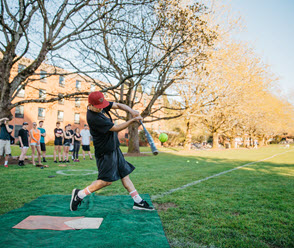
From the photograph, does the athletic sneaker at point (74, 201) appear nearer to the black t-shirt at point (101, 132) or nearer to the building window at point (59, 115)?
the black t-shirt at point (101, 132)

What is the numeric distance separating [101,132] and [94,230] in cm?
160

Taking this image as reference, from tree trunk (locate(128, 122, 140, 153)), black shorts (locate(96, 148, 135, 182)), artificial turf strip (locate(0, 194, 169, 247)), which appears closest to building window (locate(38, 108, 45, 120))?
tree trunk (locate(128, 122, 140, 153))

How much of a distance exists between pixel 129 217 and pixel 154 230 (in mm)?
757

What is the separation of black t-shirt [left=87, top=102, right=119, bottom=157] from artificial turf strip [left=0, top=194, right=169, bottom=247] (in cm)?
119

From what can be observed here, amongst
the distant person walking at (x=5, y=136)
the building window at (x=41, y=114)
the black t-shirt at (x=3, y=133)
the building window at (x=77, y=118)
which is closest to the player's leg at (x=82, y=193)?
the distant person walking at (x=5, y=136)

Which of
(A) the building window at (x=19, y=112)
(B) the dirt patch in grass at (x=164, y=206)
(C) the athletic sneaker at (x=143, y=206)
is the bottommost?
(B) the dirt patch in grass at (x=164, y=206)

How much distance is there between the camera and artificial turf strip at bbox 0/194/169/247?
9.68ft

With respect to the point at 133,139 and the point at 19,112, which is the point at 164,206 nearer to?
the point at 133,139

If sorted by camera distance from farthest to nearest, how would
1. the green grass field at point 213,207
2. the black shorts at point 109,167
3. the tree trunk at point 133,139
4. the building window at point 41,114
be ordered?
the building window at point 41,114 < the tree trunk at point 133,139 < the black shorts at point 109,167 < the green grass field at point 213,207

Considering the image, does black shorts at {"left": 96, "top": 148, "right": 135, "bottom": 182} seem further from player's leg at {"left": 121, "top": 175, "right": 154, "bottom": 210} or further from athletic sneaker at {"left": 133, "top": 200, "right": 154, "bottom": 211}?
athletic sneaker at {"left": 133, "top": 200, "right": 154, "bottom": 211}

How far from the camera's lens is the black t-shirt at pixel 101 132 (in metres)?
4.00

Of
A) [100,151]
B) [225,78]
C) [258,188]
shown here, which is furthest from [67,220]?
[225,78]

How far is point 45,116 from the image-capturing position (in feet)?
122

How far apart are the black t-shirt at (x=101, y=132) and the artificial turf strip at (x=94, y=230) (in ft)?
3.91
